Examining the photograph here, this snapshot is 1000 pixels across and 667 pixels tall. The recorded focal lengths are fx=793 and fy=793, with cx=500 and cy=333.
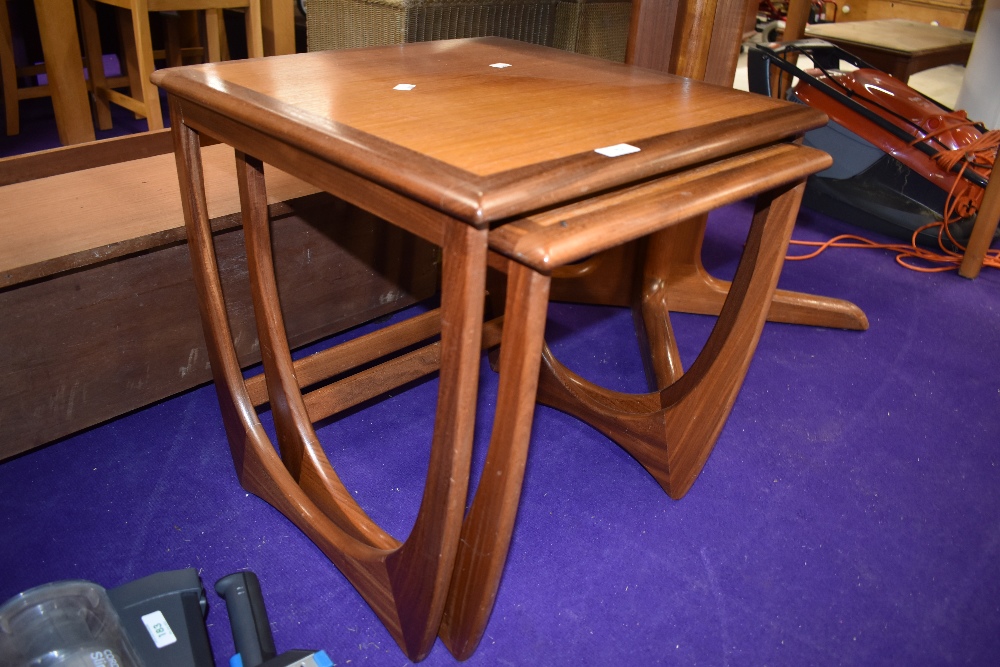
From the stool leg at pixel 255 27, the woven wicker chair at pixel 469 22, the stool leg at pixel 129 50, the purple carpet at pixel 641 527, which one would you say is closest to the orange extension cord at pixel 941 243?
the purple carpet at pixel 641 527

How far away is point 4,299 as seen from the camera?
112 cm

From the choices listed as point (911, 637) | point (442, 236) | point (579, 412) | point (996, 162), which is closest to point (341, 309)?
point (579, 412)

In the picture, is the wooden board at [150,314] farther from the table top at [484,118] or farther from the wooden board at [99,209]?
the table top at [484,118]

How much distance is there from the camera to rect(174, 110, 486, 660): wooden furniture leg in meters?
0.73

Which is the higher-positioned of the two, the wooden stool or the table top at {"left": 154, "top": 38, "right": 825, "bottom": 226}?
the table top at {"left": 154, "top": 38, "right": 825, "bottom": 226}

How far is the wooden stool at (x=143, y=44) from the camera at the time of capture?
7.05 feet

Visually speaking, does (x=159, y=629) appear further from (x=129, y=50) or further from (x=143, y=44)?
(x=129, y=50)

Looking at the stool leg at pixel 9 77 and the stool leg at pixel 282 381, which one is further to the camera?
the stool leg at pixel 9 77

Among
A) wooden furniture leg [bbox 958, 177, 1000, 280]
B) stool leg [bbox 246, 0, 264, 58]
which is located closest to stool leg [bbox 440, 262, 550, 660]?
wooden furniture leg [bbox 958, 177, 1000, 280]

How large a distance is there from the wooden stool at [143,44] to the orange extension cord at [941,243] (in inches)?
67.8

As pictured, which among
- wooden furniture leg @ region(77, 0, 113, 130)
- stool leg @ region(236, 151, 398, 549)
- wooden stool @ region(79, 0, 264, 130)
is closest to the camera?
stool leg @ region(236, 151, 398, 549)

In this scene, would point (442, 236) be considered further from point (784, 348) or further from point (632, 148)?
point (784, 348)

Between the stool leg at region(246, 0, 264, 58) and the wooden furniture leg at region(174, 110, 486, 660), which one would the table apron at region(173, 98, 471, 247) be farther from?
the stool leg at region(246, 0, 264, 58)

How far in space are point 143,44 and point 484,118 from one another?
5.71 feet
